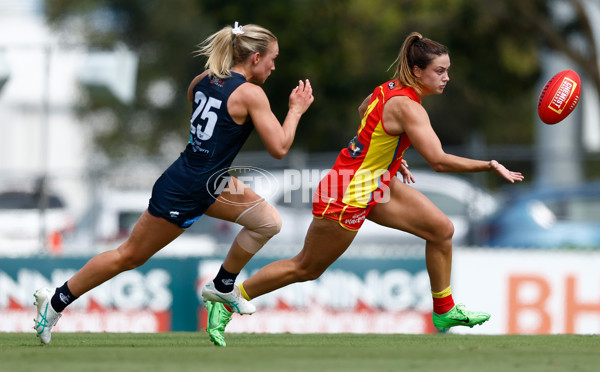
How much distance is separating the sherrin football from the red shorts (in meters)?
1.37

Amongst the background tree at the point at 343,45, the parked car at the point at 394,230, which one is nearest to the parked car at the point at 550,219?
the parked car at the point at 394,230

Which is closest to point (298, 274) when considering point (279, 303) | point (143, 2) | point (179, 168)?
point (179, 168)

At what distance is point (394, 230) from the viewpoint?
1423 cm

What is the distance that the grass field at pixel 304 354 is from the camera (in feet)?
17.4

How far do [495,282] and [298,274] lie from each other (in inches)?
193

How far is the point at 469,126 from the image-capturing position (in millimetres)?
30984

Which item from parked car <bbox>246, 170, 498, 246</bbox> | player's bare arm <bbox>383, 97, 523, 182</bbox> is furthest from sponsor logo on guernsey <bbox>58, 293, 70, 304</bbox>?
parked car <bbox>246, 170, 498, 246</bbox>

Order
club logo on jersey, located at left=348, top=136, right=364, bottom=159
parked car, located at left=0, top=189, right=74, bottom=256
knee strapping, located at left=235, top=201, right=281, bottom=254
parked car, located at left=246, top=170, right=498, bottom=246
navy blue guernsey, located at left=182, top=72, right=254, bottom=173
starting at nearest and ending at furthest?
navy blue guernsey, located at left=182, top=72, right=254, bottom=173 → knee strapping, located at left=235, top=201, right=281, bottom=254 → club logo on jersey, located at left=348, top=136, right=364, bottom=159 → parked car, located at left=246, top=170, right=498, bottom=246 → parked car, located at left=0, top=189, right=74, bottom=256

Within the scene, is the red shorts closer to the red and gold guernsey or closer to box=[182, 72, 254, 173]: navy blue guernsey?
the red and gold guernsey

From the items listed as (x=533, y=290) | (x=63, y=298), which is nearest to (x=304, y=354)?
(x=63, y=298)

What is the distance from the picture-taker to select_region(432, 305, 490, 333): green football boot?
6762mm

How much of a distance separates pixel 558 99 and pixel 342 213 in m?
1.64

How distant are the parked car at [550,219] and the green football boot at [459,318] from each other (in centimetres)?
614

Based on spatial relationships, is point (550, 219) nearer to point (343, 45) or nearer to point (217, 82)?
point (217, 82)
